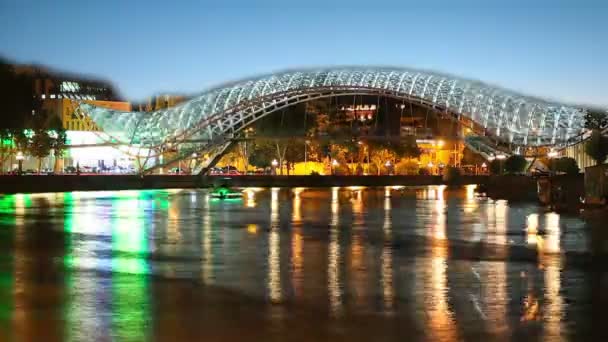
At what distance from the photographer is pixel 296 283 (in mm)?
16219

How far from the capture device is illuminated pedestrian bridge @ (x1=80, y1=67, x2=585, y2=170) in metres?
106

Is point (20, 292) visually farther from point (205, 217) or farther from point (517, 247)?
point (205, 217)

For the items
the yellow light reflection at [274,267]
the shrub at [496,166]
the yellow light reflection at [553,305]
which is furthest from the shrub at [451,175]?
the yellow light reflection at [553,305]

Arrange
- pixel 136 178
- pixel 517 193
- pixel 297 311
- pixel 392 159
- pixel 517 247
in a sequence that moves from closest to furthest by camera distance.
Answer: pixel 297 311, pixel 517 247, pixel 517 193, pixel 136 178, pixel 392 159

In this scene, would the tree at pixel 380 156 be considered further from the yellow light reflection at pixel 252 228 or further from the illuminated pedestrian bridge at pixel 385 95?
the yellow light reflection at pixel 252 228

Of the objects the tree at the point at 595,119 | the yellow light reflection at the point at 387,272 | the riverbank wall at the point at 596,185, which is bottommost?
the yellow light reflection at the point at 387,272

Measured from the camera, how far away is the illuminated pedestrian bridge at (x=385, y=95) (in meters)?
106

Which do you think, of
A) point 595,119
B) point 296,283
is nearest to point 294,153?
point 595,119

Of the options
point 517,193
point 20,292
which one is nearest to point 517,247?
point 20,292

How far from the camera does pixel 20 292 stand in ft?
49.0

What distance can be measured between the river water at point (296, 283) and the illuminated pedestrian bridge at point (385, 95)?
7567 cm

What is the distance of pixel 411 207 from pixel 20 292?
32.9 m

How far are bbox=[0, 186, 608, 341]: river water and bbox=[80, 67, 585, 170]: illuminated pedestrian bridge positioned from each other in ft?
248

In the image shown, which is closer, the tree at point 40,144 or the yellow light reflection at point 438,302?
the yellow light reflection at point 438,302
